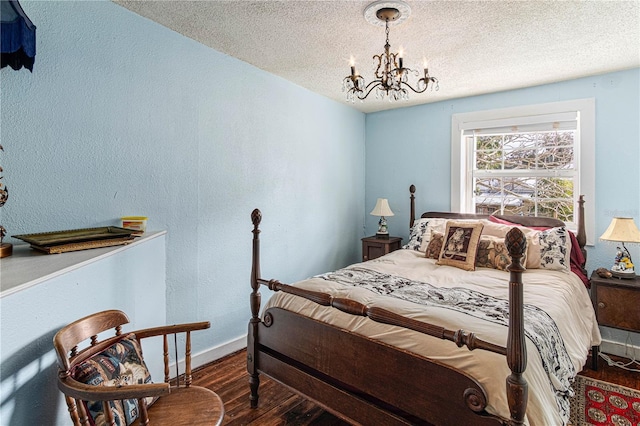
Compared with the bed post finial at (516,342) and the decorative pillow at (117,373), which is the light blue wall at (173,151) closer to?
the decorative pillow at (117,373)

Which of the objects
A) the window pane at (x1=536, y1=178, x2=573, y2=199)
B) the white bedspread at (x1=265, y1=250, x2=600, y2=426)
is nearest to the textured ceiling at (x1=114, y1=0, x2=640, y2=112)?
the window pane at (x1=536, y1=178, x2=573, y2=199)

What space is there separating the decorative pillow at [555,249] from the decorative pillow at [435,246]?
757 millimetres

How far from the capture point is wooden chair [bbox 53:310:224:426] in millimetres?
1020

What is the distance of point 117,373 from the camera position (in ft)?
4.12

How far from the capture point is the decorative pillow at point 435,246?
299cm

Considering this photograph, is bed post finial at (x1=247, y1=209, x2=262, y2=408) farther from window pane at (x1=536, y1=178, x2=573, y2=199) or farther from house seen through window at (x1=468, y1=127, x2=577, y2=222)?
window pane at (x1=536, y1=178, x2=573, y2=199)

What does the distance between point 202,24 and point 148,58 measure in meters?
0.42

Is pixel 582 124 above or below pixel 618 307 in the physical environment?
above

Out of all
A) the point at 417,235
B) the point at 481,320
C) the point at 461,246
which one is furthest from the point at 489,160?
the point at 481,320

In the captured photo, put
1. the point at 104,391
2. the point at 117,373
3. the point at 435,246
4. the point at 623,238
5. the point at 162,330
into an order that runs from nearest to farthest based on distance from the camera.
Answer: the point at 104,391 < the point at 117,373 < the point at 162,330 < the point at 623,238 < the point at 435,246

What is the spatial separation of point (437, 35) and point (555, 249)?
73.4 inches

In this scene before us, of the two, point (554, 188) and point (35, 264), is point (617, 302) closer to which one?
point (554, 188)

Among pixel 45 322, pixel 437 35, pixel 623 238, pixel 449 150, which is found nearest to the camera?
pixel 45 322

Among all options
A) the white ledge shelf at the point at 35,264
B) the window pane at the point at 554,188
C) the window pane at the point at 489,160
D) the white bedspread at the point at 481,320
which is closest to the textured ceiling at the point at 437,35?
the window pane at the point at 489,160
